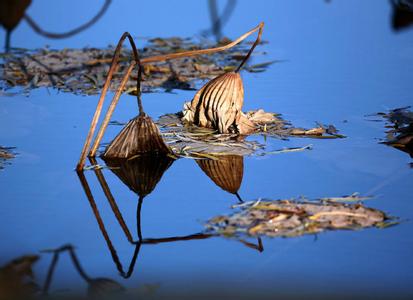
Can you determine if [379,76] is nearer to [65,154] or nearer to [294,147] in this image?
[294,147]

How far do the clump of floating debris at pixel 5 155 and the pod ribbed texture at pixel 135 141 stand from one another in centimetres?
29

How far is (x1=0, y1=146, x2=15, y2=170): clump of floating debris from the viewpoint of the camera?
2.66 metres

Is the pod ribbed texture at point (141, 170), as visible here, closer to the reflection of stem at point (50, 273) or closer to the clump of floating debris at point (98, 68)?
the reflection of stem at point (50, 273)

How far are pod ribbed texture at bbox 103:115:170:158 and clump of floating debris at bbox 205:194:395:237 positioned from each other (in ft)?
1.59

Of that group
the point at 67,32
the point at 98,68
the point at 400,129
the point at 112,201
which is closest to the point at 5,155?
the point at 112,201

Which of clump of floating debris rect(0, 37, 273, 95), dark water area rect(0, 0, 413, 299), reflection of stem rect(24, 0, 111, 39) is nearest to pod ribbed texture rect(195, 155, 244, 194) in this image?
dark water area rect(0, 0, 413, 299)

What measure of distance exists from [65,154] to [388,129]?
1.06 m

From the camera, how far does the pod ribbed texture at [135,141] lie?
2648 mm

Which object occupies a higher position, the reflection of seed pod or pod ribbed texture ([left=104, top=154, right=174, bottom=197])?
the reflection of seed pod

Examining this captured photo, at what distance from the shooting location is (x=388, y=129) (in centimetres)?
301

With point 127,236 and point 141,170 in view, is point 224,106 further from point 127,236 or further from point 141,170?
point 127,236

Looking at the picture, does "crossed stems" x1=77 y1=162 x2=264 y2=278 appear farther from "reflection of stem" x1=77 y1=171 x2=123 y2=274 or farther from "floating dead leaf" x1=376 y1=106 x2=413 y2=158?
"floating dead leaf" x1=376 y1=106 x2=413 y2=158

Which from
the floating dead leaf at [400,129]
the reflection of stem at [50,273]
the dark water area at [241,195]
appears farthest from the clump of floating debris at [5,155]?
the floating dead leaf at [400,129]

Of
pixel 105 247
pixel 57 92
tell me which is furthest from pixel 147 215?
pixel 57 92
